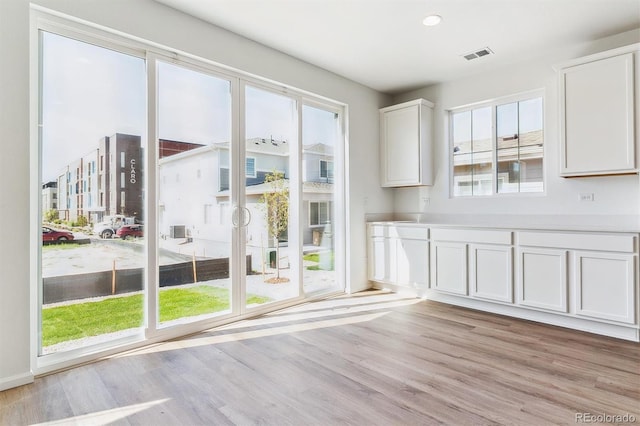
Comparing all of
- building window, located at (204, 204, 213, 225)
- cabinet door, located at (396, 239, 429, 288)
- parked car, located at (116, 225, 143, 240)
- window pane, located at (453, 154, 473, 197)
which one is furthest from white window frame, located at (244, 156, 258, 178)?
window pane, located at (453, 154, 473, 197)

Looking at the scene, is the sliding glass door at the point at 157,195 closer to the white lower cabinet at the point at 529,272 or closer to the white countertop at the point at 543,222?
the white lower cabinet at the point at 529,272

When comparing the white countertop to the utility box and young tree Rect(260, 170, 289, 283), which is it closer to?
young tree Rect(260, 170, 289, 283)

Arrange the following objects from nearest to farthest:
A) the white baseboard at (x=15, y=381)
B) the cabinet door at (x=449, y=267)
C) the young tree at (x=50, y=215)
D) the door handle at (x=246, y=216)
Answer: the white baseboard at (x=15, y=381) < the young tree at (x=50, y=215) < the door handle at (x=246, y=216) < the cabinet door at (x=449, y=267)

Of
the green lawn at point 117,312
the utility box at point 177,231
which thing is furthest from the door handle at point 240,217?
the green lawn at point 117,312

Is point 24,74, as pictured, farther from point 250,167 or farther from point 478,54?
point 478,54

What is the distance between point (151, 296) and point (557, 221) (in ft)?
13.3

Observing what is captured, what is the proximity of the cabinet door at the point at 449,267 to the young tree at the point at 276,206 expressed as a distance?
1767mm

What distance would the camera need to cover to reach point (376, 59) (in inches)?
151

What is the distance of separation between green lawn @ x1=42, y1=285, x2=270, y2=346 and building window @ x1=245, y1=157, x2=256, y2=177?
1.19 meters

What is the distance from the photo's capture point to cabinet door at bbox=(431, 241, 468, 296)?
12.4 feet

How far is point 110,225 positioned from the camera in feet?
8.75

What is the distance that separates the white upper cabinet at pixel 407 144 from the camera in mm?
4465

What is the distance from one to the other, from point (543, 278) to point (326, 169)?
2628mm
